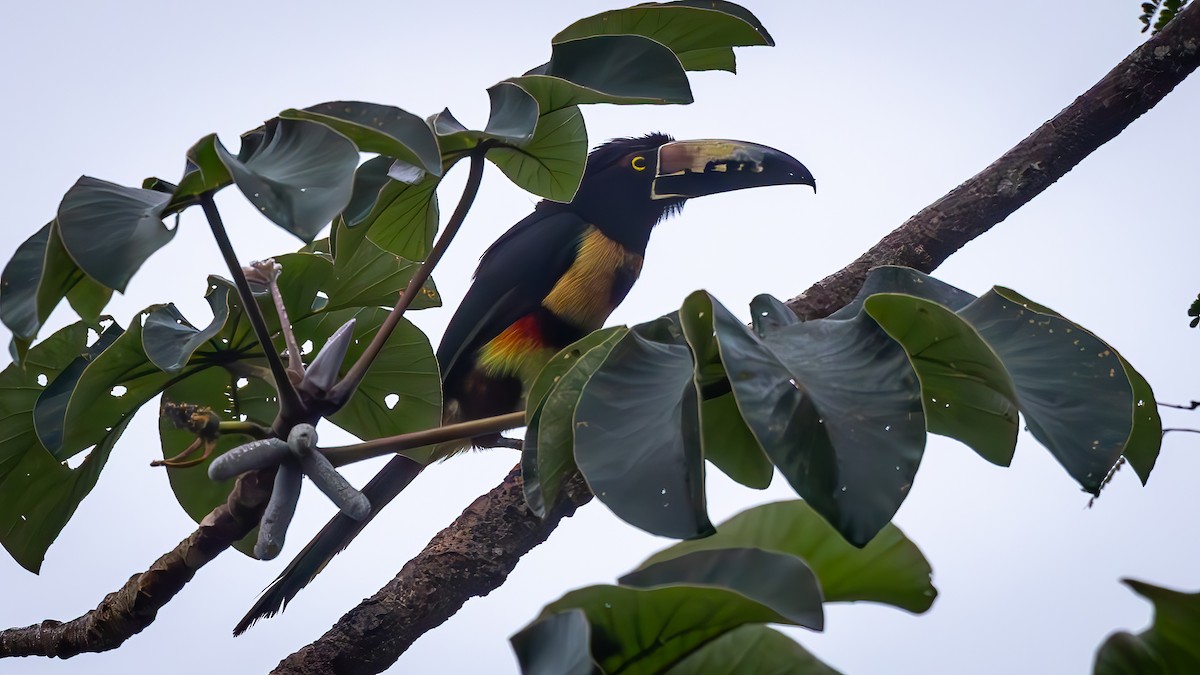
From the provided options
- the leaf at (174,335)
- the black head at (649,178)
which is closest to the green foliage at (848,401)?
the leaf at (174,335)

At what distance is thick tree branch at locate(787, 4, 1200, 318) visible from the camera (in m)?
1.66

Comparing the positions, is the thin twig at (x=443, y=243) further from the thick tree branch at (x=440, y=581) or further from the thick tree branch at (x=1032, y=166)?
the thick tree branch at (x=1032, y=166)

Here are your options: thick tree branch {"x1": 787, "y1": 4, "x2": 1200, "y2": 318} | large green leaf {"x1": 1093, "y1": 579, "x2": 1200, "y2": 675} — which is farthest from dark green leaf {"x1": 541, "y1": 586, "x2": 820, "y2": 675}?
thick tree branch {"x1": 787, "y1": 4, "x2": 1200, "y2": 318}

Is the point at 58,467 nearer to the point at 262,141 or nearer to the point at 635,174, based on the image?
the point at 262,141

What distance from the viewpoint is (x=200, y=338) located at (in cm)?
132

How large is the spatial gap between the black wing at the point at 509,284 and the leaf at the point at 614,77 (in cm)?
135

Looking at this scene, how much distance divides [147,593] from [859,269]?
1.21 metres

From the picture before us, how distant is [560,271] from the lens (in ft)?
8.93

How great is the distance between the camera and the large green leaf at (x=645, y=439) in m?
0.87

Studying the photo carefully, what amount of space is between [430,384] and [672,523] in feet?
2.89

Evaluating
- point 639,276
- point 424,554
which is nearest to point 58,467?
point 424,554

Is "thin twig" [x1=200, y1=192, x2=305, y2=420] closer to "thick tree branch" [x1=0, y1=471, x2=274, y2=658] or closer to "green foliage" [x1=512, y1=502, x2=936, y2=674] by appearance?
"thick tree branch" [x1=0, y1=471, x2=274, y2=658]

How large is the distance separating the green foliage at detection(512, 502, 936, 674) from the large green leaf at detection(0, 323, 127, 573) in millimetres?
979

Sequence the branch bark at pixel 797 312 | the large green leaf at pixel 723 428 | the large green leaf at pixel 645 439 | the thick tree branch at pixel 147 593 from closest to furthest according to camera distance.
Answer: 1. the large green leaf at pixel 645 439
2. the large green leaf at pixel 723 428
3. the thick tree branch at pixel 147 593
4. the branch bark at pixel 797 312
